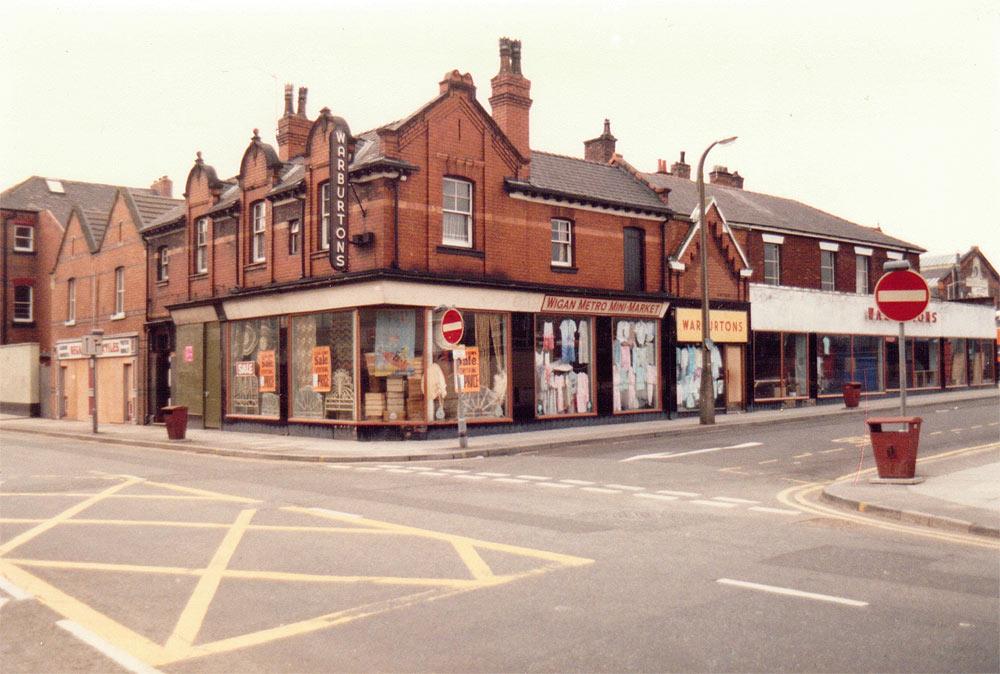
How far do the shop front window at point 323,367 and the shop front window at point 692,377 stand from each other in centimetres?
1215

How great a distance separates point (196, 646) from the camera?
18.7ft

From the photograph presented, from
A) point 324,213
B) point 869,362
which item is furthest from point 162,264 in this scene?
point 869,362

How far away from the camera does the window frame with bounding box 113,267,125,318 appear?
36.2 meters

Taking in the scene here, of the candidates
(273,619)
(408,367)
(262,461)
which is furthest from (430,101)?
(273,619)

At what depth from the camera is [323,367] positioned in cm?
2439

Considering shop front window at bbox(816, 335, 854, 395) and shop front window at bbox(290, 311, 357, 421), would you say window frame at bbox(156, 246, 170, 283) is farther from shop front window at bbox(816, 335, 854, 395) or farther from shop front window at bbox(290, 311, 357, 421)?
shop front window at bbox(816, 335, 854, 395)

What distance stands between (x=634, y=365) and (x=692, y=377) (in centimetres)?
301

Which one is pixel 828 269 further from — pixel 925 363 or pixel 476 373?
pixel 476 373

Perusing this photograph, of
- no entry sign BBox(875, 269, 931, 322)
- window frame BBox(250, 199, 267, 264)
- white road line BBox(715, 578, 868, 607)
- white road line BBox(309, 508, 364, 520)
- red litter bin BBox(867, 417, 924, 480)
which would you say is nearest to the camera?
white road line BBox(715, 578, 868, 607)

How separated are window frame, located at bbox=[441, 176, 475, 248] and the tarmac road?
11.5m

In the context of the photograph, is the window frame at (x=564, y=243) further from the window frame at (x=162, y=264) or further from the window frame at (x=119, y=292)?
the window frame at (x=119, y=292)

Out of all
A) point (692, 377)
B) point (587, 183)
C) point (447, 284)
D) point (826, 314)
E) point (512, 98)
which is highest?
point (512, 98)

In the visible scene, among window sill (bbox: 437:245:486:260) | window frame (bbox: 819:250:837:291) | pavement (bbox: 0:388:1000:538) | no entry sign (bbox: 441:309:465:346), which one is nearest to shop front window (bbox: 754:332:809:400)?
pavement (bbox: 0:388:1000:538)

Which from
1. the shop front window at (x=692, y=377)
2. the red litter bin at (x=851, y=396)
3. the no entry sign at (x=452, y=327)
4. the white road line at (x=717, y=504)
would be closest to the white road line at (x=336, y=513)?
the white road line at (x=717, y=504)
